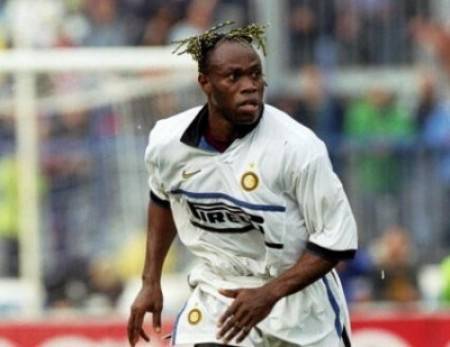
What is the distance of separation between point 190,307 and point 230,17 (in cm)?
816

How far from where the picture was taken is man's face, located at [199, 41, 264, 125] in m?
7.23

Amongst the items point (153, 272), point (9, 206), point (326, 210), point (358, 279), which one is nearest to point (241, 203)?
point (326, 210)

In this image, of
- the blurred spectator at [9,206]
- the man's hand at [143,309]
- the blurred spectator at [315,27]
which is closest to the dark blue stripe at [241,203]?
the man's hand at [143,309]

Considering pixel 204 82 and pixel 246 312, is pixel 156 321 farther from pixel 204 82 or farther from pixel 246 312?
pixel 204 82

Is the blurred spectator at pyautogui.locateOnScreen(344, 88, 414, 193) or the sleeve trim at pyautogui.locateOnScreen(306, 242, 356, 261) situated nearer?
the sleeve trim at pyautogui.locateOnScreen(306, 242, 356, 261)

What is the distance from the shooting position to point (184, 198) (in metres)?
7.67

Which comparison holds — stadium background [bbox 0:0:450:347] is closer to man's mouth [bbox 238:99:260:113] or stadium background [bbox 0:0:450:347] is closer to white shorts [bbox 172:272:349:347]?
white shorts [bbox 172:272:349:347]

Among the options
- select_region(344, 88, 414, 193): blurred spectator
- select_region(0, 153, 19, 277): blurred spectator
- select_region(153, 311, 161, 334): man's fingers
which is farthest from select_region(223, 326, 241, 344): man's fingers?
select_region(344, 88, 414, 193): blurred spectator

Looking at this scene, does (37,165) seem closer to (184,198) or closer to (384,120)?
(384,120)

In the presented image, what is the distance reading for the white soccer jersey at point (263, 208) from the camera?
7.27 metres

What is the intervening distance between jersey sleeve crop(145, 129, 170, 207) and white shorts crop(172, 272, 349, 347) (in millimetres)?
495

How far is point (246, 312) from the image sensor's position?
7281 mm

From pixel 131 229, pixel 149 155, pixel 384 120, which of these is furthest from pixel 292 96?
pixel 149 155

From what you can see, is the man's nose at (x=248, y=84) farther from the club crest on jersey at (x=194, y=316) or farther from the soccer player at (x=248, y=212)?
the club crest on jersey at (x=194, y=316)
